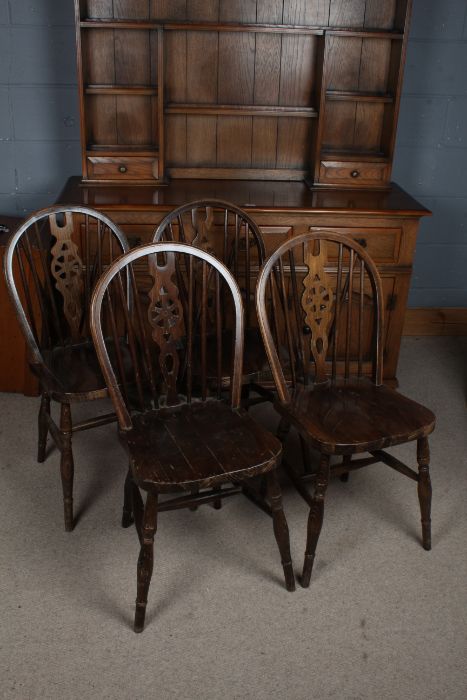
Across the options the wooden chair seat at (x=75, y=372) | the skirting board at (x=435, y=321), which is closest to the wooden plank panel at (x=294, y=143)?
the skirting board at (x=435, y=321)

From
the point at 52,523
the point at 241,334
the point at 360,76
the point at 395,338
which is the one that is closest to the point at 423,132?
the point at 360,76

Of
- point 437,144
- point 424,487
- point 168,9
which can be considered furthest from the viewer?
point 437,144

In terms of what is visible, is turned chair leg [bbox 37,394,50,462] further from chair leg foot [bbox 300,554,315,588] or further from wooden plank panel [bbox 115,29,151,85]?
wooden plank panel [bbox 115,29,151,85]

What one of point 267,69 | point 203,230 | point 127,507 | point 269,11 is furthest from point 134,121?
point 127,507

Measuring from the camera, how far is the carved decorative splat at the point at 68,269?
243 cm

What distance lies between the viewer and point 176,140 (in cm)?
323

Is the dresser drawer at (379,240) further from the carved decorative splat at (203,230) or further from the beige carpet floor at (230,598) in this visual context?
the beige carpet floor at (230,598)

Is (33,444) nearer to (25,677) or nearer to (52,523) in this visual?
(52,523)

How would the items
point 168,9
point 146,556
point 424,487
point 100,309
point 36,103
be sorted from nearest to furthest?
point 146,556 → point 100,309 → point 424,487 → point 168,9 → point 36,103

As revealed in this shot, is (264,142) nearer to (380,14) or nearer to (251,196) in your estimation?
(251,196)

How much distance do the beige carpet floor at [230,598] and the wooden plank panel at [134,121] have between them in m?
1.30

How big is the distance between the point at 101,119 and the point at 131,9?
1.43 ft

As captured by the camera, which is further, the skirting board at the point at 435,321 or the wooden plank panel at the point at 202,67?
the skirting board at the point at 435,321

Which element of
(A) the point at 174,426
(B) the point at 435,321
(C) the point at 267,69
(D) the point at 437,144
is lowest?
(B) the point at 435,321
